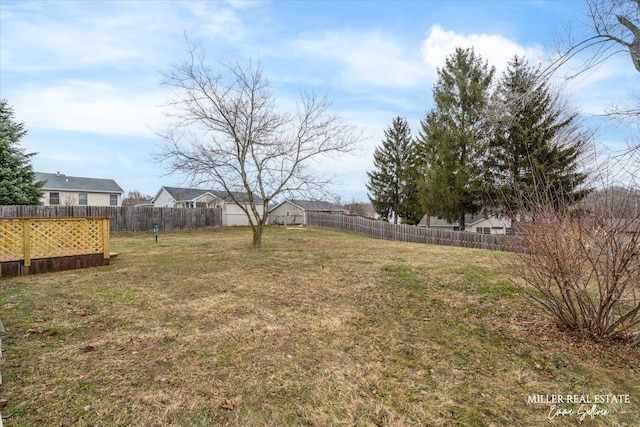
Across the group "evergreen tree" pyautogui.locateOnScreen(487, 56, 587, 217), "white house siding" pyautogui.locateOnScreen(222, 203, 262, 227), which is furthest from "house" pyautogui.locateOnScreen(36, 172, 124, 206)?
"evergreen tree" pyautogui.locateOnScreen(487, 56, 587, 217)

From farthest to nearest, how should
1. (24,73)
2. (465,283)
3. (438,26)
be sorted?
(438,26) < (24,73) < (465,283)

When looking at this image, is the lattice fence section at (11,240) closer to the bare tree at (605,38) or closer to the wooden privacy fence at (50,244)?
the wooden privacy fence at (50,244)

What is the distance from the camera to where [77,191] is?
24.0 meters

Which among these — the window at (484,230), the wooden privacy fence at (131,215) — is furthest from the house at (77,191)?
the window at (484,230)

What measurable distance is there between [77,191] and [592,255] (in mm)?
30512

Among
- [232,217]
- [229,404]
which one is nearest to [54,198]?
[232,217]

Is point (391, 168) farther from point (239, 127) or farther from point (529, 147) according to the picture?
point (239, 127)

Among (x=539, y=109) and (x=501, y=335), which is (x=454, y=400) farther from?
(x=539, y=109)

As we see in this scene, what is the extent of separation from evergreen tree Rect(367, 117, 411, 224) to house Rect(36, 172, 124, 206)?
22.9 meters

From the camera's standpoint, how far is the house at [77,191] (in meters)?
23.2

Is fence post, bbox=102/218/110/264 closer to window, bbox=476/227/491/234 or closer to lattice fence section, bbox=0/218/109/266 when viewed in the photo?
lattice fence section, bbox=0/218/109/266

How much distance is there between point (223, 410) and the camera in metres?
2.25

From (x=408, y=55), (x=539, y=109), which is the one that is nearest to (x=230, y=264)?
(x=408, y=55)

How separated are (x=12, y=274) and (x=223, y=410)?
282 inches
